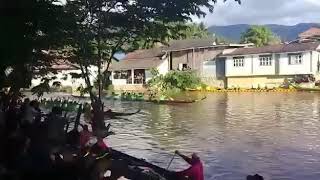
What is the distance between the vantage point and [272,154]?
1678 centimetres

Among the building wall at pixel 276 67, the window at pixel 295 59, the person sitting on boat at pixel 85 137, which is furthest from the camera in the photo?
the window at pixel 295 59

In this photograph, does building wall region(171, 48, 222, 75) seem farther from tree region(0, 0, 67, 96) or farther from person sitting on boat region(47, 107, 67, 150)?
person sitting on boat region(47, 107, 67, 150)

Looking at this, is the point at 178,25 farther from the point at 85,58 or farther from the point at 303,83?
the point at 303,83

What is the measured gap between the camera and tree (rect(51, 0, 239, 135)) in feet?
47.0

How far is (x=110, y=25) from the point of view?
1562 cm

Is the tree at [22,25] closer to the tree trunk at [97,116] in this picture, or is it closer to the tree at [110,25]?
the tree at [110,25]

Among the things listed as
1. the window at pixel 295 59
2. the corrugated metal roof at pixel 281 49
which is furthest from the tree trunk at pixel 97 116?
the window at pixel 295 59

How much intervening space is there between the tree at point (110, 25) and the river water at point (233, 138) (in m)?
3.32

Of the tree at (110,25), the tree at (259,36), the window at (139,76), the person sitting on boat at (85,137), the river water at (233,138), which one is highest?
the tree at (259,36)

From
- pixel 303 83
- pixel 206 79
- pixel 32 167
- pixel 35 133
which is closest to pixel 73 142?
pixel 35 133

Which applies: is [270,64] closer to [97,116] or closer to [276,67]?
[276,67]

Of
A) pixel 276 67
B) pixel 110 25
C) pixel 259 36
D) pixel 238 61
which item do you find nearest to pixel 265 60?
pixel 276 67

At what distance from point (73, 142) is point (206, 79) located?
166 feet

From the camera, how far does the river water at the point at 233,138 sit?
1474 cm
